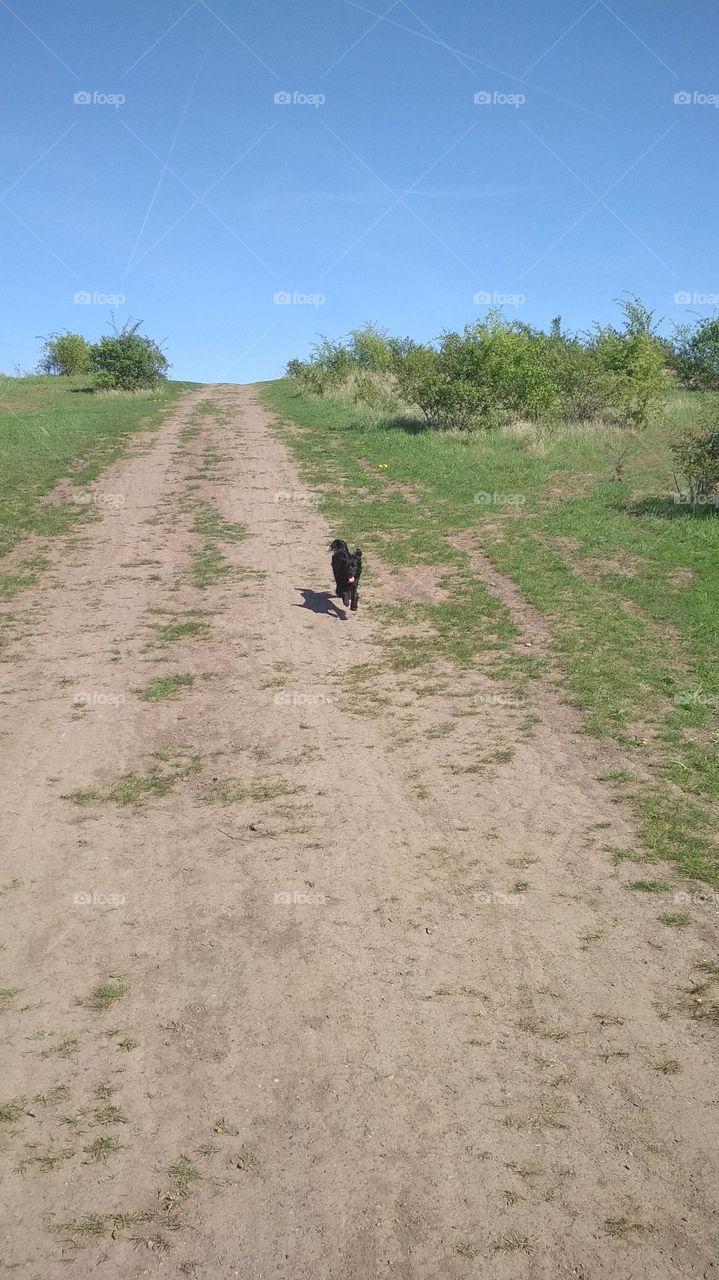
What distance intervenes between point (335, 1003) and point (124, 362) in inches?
1760

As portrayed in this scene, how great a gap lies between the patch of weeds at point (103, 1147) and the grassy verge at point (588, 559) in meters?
5.04

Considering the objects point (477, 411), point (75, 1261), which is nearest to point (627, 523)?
point (477, 411)

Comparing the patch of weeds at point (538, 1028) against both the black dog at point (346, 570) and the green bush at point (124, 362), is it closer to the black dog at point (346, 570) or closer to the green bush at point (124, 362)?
the black dog at point (346, 570)

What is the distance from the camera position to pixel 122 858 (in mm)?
7473

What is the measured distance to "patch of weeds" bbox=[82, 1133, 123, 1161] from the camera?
469 cm

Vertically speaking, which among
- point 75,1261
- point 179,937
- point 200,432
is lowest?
point 75,1261

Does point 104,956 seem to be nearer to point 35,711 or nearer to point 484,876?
point 484,876

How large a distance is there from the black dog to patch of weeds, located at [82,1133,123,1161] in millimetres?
9902

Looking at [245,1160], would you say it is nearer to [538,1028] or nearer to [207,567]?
[538,1028]

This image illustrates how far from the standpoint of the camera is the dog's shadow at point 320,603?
46.8 ft

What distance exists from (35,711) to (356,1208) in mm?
7657

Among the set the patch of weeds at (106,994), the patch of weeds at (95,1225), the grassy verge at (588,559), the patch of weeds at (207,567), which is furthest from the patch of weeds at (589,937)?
the patch of weeds at (207,567)

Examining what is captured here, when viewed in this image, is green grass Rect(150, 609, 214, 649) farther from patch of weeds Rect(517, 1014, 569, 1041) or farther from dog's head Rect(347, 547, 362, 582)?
patch of weeds Rect(517, 1014, 569, 1041)

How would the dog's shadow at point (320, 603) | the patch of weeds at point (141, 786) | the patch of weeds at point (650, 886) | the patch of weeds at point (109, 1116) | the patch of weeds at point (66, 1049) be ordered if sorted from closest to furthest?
the patch of weeds at point (109, 1116)
the patch of weeds at point (66, 1049)
the patch of weeds at point (650, 886)
the patch of weeds at point (141, 786)
the dog's shadow at point (320, 603)
